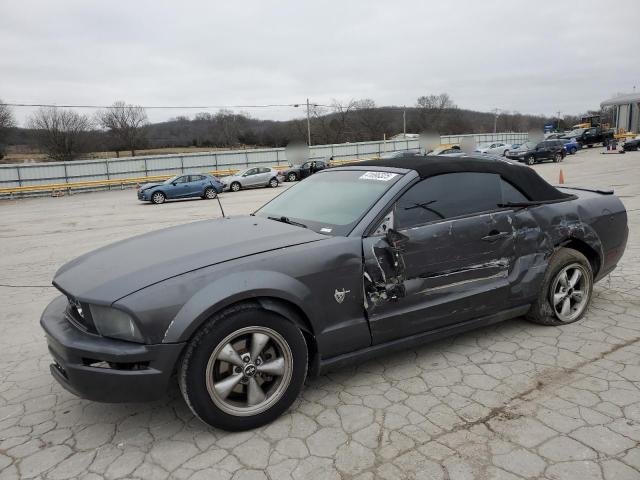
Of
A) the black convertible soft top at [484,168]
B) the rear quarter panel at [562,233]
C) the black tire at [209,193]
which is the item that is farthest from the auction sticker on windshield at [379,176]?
the black tire at [209,193]

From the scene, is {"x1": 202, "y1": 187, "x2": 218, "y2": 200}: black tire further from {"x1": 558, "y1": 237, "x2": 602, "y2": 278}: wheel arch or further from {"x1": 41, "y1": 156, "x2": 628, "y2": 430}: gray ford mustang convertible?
{"x1": 558, "y1": 237, "x2": 602, "y2": 278}: wheel arch

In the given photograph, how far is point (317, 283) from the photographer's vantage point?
2.96 m

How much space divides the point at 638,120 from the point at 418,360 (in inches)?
3436

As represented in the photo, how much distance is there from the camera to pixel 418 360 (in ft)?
12.2

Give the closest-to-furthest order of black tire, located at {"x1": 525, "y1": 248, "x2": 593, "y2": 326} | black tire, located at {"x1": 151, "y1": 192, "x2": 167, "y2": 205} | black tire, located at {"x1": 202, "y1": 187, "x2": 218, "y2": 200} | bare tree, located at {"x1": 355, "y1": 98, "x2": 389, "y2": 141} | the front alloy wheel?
the front alloy wheel
black tire, located at {"x1": 525, "y1": 248, "x2": 593, "y2": 326}
black tire, located at {"x1": 151, "y1": 192, "x2": 167, "y2": 205}
black tire, located at {"x1": 202, "y1": 187, "x2": 218, "y2": 200}
bare tree, located at {"x1": 355, "y1": 98, "x2": 389, "y2": 141}

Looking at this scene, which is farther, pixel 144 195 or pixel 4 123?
pixel 4 123

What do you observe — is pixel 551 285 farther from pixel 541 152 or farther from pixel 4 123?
pixel 4 123

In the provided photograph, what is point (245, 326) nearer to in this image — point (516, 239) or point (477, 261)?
point (477, 261)

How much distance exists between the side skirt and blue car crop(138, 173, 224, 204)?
792 inches

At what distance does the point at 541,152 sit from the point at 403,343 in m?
35.3

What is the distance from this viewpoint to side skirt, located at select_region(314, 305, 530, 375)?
3.08 metres

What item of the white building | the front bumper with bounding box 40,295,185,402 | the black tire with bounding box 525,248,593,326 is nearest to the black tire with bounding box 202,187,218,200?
the black tire with bounding box 525,248,593,326

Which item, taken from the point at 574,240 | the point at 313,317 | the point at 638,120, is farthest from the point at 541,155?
the point at 638,120

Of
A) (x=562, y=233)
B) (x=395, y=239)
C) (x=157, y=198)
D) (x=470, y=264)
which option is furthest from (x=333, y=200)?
(x=157, y=198)
